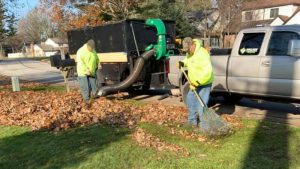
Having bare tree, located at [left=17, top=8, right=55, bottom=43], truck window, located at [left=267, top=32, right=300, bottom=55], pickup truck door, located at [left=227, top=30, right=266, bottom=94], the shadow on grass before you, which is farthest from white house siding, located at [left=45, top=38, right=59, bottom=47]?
the shadow on grass

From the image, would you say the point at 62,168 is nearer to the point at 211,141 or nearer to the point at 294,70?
the point at 211,141

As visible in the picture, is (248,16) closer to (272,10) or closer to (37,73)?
(272,10)

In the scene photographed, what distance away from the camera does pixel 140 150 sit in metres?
→ 6.46

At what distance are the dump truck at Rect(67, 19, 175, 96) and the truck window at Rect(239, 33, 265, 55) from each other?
2.84m

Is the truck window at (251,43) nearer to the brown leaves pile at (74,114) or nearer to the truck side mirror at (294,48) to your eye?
the truck side mirror at (294,48)

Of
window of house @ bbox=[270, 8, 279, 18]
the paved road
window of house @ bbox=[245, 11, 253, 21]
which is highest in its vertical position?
window of house @ bbox=[270, 8, 279, 18]

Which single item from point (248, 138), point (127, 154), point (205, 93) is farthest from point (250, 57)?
point (127, 154)

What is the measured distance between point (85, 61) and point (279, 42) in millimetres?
5244

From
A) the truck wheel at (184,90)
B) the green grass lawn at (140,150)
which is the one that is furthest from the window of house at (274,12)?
the green grass lawn at (140,150)

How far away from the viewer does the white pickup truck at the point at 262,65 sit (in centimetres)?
850

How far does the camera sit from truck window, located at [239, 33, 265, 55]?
9.20 m

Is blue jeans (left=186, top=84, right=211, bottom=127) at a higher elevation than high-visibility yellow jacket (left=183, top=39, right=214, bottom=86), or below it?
below

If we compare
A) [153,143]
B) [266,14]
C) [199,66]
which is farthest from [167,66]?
[266,14]

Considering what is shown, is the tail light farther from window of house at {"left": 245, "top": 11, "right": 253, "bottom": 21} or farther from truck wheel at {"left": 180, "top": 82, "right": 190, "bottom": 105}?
window of house at {"left": 245, "top": 11, "right": 253, "bottom": 21}
